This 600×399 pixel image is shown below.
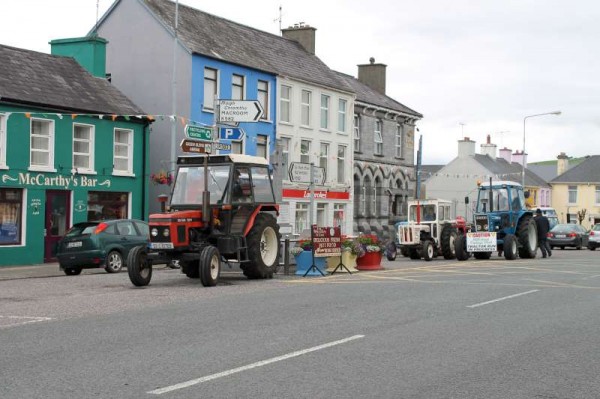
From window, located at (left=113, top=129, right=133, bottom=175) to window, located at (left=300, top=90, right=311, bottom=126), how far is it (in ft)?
39.3

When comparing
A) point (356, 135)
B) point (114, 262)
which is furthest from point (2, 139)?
point (356, 135)

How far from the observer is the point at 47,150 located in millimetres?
27547

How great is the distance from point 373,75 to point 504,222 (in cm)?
2257

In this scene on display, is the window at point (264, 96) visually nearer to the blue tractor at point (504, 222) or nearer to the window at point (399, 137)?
the blue tractor at point (504, 222)

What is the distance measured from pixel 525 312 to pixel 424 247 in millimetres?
17198

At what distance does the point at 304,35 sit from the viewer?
151ft

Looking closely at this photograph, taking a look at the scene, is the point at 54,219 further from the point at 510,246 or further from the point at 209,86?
the point at 510,246

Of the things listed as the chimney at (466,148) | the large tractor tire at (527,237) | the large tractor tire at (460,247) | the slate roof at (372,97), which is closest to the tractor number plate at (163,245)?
the large tractor tire at (460,247)

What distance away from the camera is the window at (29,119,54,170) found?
27250 millimetres

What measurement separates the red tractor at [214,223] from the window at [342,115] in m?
25.3

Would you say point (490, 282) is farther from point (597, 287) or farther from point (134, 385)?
point (134, 385)

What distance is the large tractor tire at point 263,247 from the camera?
18078 mm

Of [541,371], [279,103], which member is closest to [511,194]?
[279,103]

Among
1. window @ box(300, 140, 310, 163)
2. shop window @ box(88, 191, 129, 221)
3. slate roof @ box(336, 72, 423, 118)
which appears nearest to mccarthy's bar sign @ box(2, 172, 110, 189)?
shop window @ box(88, 191, 129, 221)
